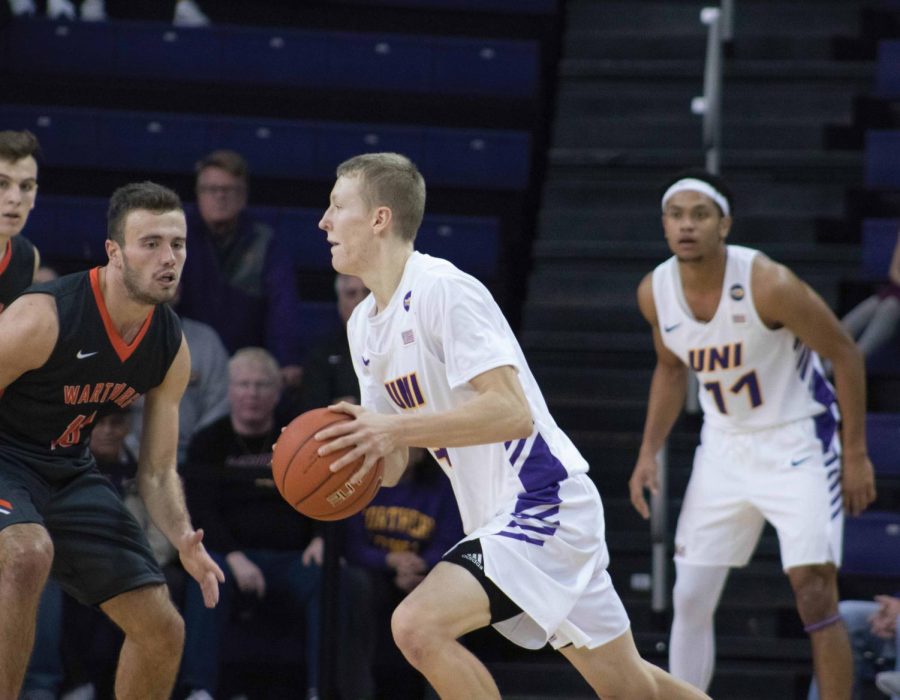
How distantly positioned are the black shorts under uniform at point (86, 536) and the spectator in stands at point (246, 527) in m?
1.24

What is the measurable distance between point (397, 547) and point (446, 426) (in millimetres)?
2583

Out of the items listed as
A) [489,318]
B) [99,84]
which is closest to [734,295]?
[489,318]

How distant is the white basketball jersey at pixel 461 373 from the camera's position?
157 inches

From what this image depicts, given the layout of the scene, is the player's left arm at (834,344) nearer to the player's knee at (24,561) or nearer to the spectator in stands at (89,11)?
the player's knee at (24,561)

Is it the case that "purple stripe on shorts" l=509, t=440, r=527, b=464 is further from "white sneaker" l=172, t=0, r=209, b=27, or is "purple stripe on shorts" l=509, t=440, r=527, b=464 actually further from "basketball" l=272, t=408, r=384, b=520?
"white sneaker" l=172, t=0, r=209, b=27

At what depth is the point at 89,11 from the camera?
9391 millimetres

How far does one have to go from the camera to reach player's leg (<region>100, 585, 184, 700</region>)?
4652 millimetres

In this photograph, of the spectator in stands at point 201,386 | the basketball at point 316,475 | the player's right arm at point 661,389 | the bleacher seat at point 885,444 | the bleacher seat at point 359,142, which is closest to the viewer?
the basketball at point 316,475

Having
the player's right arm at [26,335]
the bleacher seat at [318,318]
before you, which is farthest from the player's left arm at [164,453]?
the bleacher seat at [318,318]

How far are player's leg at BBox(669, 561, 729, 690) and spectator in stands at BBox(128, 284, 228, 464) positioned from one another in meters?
2.08

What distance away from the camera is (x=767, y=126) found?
869 centimetres

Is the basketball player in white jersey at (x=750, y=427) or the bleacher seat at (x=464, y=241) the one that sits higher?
the bleacher seat at (x=464, y=241)

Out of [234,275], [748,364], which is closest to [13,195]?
[234,275]

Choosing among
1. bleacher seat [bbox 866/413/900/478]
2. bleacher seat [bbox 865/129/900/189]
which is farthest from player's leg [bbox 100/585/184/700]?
bleacher seat [bbox 865/129/900/189]
